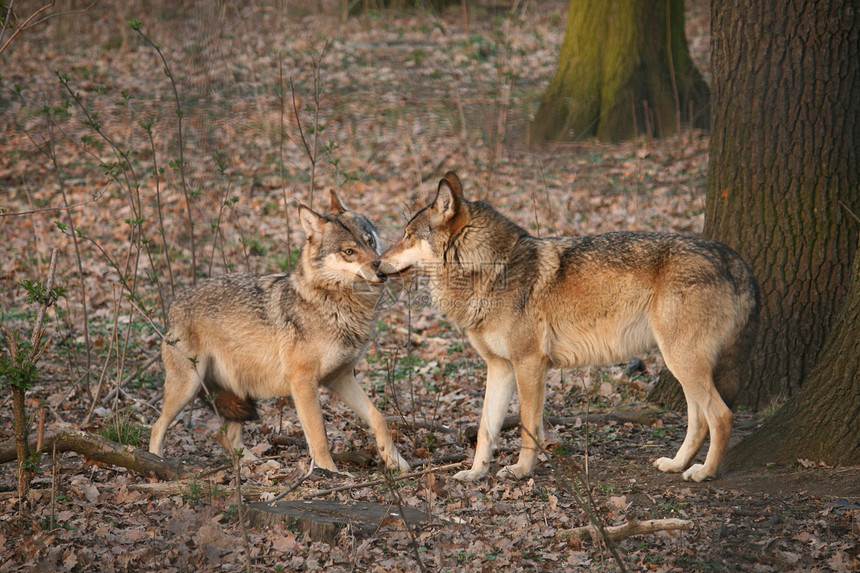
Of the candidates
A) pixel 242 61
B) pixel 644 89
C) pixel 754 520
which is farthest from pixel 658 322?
pixel 242 61

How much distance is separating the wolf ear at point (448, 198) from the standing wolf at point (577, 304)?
0.01 m

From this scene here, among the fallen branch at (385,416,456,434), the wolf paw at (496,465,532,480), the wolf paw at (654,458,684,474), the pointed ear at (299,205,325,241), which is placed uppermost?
the pointed ear at (299,205,325,241)

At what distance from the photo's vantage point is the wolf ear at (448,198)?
6.01 meters

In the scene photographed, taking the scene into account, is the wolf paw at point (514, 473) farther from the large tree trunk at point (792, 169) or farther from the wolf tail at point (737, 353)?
the large tree trunk at point (792, 169)

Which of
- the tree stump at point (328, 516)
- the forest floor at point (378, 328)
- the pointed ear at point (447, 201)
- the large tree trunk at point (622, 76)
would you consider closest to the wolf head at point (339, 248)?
the pointed ear at point (447, 201)

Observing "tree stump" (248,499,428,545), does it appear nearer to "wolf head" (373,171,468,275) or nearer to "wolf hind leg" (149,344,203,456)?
"wolf hind leg" (149,344,203,456)

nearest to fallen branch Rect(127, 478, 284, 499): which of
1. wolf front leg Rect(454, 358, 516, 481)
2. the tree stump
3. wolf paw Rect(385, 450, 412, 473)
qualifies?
the tree stump

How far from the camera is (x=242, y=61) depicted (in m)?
18.2

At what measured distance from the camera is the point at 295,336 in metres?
6.37

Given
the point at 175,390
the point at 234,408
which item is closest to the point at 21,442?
the point at 175,390

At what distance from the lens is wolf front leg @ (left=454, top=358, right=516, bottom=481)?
5.90m

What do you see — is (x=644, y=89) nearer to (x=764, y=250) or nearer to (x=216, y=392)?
(x=764, y=250)

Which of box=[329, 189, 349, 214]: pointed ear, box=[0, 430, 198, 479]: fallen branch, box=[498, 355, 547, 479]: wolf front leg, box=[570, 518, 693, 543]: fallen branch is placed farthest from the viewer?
box=[329, 189, 349, 214]: pointed ear

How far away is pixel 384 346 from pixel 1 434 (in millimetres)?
4252
